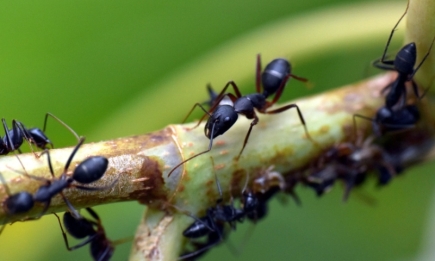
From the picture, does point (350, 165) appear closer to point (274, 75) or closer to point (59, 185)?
point (274, 75)

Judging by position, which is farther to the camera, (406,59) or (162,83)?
(162,83)

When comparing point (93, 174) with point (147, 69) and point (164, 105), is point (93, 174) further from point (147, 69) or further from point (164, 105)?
point (147, 69)

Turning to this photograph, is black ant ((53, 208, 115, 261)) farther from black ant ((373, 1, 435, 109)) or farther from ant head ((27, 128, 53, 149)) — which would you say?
black ant ((373, 1, 435, 109))

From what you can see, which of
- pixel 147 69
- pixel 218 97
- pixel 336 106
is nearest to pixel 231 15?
pixel 147 69

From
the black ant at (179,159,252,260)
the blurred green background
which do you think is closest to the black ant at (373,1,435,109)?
the blurred green background

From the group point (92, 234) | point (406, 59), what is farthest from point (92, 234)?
point (406, 59)

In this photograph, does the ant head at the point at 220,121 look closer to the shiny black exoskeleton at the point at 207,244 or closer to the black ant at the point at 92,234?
the shiny black exoskeleton at the point at 207,244
